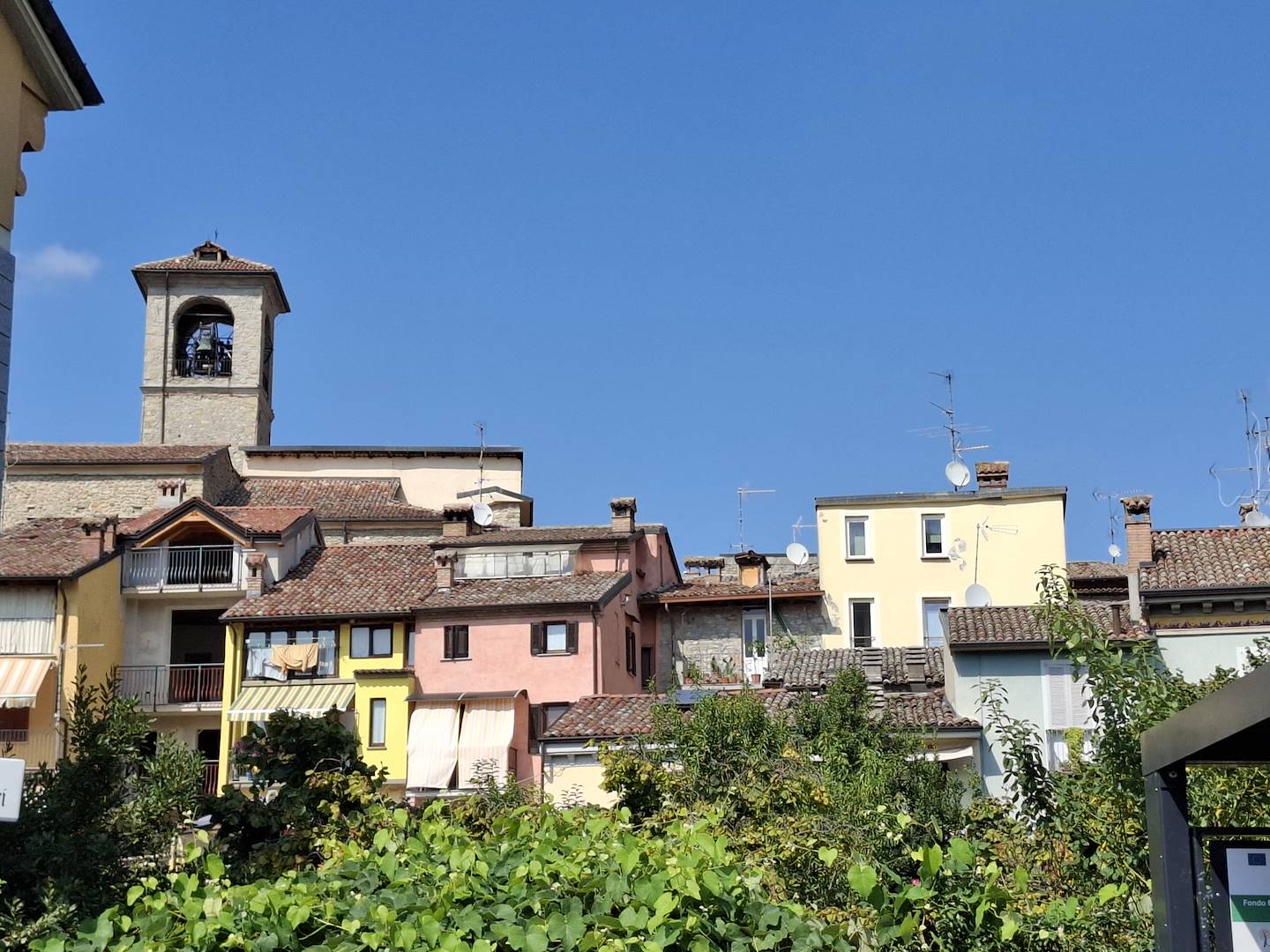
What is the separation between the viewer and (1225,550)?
3938cm

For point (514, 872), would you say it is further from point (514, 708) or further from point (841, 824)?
point (514, 708)

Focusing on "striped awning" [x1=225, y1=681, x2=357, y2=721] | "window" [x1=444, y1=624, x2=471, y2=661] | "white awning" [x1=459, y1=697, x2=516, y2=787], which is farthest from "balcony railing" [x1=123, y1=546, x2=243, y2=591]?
"white awning" [x1=459, y1=697, x2=516, y2=787]

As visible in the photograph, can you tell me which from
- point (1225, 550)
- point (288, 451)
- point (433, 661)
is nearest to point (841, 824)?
point (1225, 550)

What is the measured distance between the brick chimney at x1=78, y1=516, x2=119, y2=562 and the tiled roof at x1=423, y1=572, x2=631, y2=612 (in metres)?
9.14

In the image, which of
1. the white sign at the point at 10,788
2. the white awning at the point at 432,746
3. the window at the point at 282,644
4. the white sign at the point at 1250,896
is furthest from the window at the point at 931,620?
the white sign at the point at 10,788

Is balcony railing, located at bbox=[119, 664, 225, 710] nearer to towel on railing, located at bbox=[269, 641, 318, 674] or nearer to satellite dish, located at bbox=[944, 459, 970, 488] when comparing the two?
towel on railing, located at bbox=[269, 641, 318, 674]

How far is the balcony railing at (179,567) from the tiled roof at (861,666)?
15549mm

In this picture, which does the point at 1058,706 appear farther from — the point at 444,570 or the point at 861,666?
the point at 444,570

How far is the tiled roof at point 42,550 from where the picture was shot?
44000mm

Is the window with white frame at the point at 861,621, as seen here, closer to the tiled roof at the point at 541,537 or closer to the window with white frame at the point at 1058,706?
the tiled roof at the point at 541,537

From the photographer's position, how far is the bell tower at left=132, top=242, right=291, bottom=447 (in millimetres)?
65750

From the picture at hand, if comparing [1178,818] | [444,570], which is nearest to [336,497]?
[444,570]

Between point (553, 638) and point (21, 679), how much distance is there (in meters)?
13.8

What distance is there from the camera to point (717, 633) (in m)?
49.3
